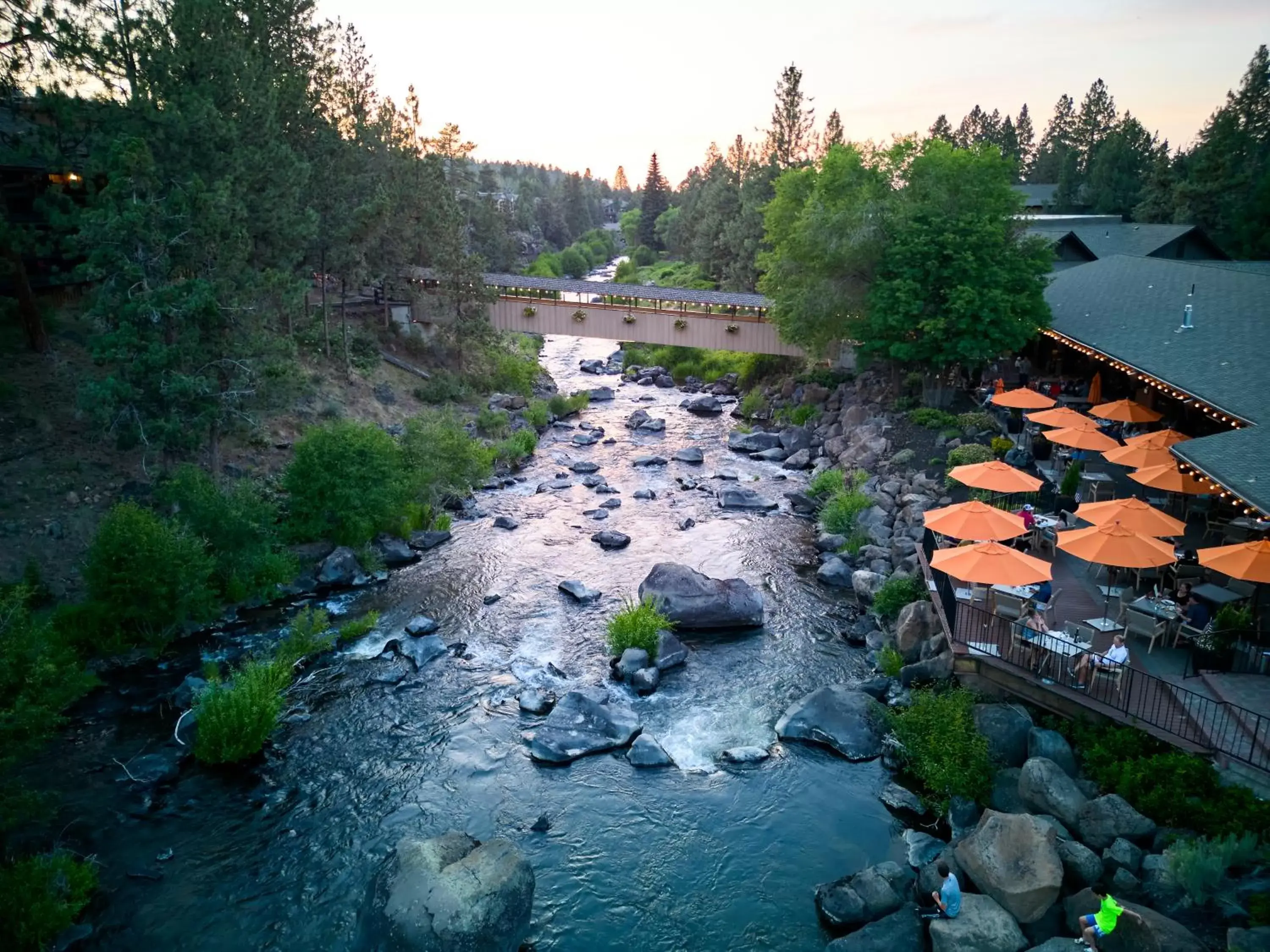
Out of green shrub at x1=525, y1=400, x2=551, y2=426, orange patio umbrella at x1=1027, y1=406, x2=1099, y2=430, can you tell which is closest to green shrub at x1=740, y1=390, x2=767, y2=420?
green shrub at x1=525, y1=400, x2=551, y2=426

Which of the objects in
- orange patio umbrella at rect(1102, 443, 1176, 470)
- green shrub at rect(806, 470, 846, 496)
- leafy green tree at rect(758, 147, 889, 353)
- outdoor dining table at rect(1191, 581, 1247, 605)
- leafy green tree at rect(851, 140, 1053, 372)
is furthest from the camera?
leafy green tree at rect(758, 147, 889, 353)

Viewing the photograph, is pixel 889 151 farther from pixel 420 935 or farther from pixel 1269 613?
pixel 420 935

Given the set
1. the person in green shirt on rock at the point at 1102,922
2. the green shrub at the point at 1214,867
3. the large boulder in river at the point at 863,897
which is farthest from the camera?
the large boulder in river at the point at 863,897

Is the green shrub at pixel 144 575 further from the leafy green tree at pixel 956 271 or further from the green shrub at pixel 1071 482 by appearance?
the leafy green tree at pixel 956 271

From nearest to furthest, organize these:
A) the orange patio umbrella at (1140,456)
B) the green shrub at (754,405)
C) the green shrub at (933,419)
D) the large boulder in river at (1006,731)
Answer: the large boulder in river at (1006,731) < the orange patio umbrella at (1140,456) < the green shrub at (933,419) < the green shrub at (754,405)

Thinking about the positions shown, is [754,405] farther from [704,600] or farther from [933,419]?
[704,600]

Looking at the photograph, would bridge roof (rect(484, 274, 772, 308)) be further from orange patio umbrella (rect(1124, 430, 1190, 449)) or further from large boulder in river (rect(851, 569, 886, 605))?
orange patio umbrella (rect(1124, 430, 1190, 449))

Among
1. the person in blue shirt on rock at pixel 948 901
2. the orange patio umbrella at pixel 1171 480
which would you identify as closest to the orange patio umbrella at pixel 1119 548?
the orange patio umbrella at pixel 1171 480

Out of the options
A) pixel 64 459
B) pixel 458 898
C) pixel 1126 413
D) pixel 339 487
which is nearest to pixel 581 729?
pixel 458 898
